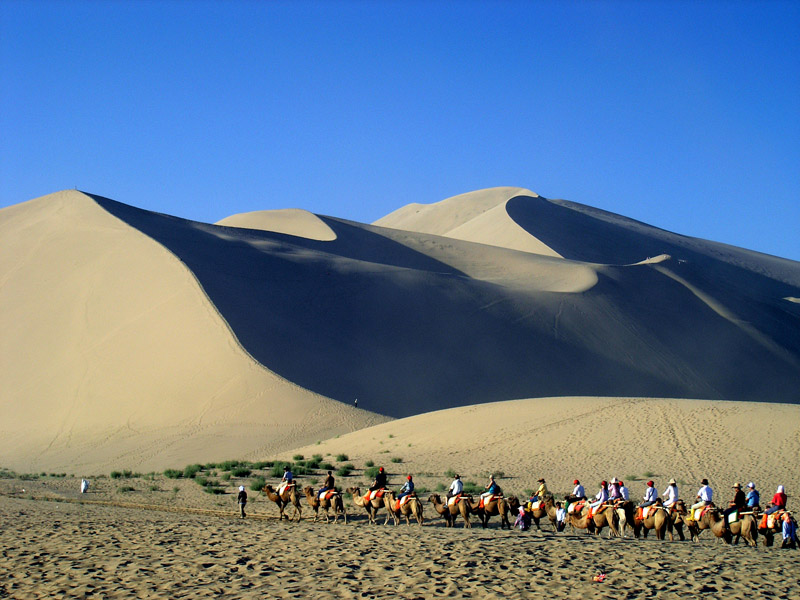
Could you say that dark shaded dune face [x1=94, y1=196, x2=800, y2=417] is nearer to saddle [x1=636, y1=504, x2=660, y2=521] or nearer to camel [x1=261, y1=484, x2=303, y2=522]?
camel [x1=261, y1=484, x2=303, y2=522]

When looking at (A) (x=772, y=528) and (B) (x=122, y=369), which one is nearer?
(A) (x=772, y=528)

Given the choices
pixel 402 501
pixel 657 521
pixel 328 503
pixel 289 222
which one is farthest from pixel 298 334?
pixel 289 222

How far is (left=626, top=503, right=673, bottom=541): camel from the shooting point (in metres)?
14.8

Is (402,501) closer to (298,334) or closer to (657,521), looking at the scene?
(657,521)

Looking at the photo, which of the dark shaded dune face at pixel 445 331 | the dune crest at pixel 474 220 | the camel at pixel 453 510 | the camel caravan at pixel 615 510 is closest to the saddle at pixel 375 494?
the camel caravan at pixel 615 510

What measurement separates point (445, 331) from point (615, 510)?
113ft

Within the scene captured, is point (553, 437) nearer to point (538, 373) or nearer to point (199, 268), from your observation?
point (538, 373)

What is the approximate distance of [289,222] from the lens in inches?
3071

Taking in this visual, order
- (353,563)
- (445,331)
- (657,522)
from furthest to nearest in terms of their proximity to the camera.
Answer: (445,331) < (657,522) < (353,563)

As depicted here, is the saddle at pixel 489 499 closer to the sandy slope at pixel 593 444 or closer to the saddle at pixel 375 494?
the saddle at pixel 375 494

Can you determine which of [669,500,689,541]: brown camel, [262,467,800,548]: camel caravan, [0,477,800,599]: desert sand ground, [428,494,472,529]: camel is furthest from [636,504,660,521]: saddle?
[428,494,472,529]: camel

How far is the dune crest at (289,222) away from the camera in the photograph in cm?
7156

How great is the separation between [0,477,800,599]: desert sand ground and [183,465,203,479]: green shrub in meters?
10.3

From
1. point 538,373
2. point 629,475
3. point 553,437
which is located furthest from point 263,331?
point 629,475
